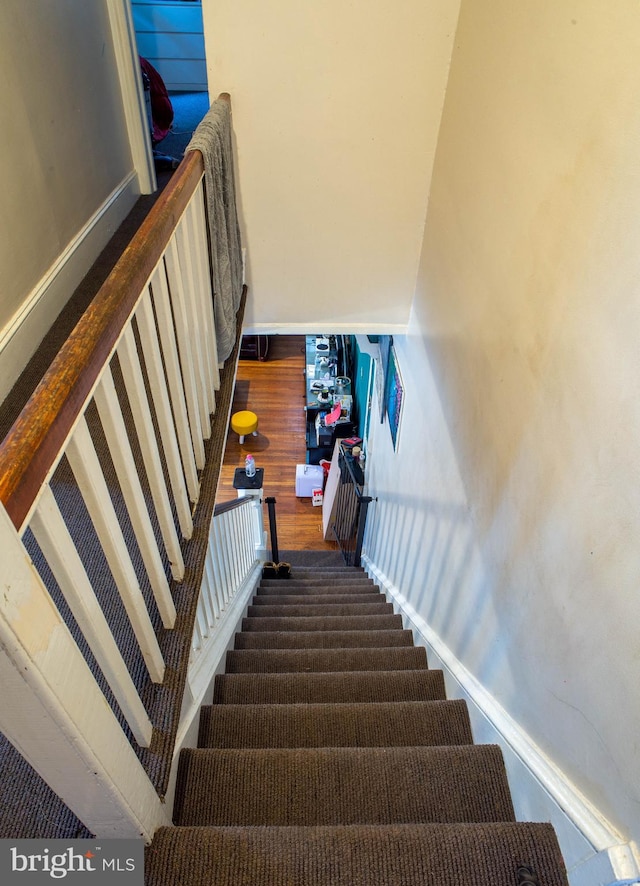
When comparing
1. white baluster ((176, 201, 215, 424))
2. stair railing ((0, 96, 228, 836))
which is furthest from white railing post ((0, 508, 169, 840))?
white baluster ((176, 201, 215, 424))

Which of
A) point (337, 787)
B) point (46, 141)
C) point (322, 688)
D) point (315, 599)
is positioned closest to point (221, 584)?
point (322, 688)

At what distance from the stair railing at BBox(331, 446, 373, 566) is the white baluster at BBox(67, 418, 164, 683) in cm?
334

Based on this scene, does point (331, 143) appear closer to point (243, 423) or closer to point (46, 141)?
point (46, 141)

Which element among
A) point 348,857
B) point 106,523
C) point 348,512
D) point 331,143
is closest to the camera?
point 106,523

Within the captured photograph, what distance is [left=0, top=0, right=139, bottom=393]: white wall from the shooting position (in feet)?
6.57

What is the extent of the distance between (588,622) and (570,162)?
99 cm

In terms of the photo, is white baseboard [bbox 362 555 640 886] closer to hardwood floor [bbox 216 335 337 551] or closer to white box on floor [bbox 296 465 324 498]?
hardwood floor [bbox 216 335 337 551]

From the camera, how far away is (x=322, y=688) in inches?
74.2

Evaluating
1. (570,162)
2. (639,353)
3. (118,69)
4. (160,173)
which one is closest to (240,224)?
(118,69)

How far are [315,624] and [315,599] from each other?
0.64 meters

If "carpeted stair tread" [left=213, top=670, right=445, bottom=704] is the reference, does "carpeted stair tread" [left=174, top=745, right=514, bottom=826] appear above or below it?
above

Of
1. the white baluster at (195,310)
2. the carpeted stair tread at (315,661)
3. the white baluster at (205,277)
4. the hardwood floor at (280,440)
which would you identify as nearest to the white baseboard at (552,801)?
the carpeted stair tread at (315,661)

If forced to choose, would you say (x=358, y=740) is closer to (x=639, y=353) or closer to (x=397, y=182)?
(x=639, y=353)

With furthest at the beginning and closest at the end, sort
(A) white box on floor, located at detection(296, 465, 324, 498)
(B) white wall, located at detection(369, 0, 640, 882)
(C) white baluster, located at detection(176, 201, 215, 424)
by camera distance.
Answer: (A) white box on floor, located at detection(296, 465, 324, 498) → (C) white baluster, located at detection(176, 201, 215, 424) → (B) white wall, located at detection(369, 0, 640, 882)
